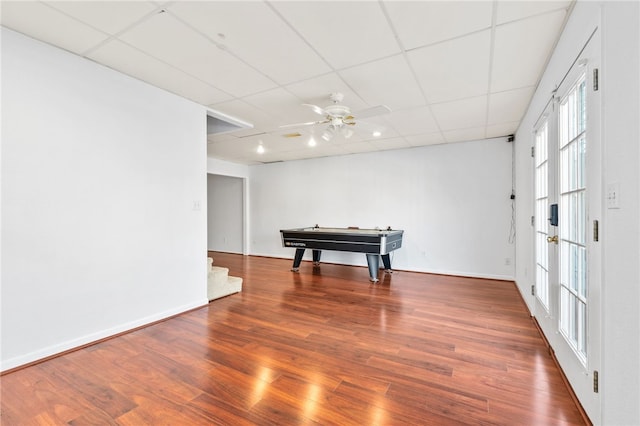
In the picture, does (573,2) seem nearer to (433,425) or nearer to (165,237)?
(433,425)

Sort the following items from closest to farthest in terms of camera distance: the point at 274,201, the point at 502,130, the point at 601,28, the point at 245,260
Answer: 1. the point at 601,28
2. the point at 502,130
3. the point at 245,260
4. the point at 274,201

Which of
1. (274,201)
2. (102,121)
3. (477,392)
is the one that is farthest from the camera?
(274,201)

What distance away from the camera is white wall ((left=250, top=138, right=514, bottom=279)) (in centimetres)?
499

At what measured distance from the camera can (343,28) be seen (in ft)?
6.56

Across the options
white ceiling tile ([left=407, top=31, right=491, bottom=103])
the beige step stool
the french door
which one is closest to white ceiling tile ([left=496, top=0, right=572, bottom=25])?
white ceiling tile ([left=407, top=31, right=491, bottom=103])

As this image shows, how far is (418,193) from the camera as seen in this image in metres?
5.60

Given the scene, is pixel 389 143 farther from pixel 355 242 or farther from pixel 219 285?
pixel 219 285

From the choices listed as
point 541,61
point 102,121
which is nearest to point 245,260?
point 102,121

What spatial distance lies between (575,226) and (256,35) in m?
2.57

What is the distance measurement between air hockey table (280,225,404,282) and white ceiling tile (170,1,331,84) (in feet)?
9.09

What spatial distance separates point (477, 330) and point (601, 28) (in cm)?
250

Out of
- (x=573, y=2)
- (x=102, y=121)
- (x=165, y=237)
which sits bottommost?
(x=165, y=237)

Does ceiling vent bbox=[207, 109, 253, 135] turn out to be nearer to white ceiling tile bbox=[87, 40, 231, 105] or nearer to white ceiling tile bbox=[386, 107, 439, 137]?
white ceiling tile bbox=[87, 40, 231, 105]

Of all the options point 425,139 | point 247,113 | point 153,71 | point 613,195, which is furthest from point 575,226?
point 153,71
